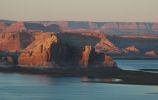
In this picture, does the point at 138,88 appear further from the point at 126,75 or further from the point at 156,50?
the point at 156,50

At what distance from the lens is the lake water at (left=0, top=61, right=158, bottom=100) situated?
50.5 m

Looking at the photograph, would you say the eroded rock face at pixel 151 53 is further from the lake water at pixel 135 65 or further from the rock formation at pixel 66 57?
the rock formation at pixel 66 57

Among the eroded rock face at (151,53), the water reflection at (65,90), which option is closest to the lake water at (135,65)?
the water reflection at (65,90)

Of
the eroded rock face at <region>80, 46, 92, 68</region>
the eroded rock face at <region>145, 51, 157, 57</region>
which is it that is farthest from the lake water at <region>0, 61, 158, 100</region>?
the eroded rock face at <region>145, 51, 157, 57</region>

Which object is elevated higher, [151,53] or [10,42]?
[10,42]

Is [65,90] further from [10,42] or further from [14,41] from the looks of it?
[10,42]

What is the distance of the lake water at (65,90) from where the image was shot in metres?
50.5

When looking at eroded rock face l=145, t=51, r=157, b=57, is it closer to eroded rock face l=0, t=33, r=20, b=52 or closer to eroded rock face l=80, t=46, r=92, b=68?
eroded rock face l=0, t=33, r=20, b=52

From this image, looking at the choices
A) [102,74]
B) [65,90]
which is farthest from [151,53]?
[65,90]

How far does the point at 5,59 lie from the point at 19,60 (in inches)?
113

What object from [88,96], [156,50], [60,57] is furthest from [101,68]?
[156,50]

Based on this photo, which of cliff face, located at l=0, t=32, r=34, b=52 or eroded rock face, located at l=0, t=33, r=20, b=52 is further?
eroded rock face, located at l=0, t=33, r=20, b=52

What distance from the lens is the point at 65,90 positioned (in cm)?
5638

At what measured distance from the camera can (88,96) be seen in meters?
51.1
